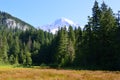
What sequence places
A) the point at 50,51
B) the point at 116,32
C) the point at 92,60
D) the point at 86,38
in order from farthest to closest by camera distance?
1. the point at 50,51
2. the point at 86,38
3. the point at 92,60
4. the point at 116,32

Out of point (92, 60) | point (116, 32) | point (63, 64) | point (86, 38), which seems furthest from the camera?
point (63, 64)

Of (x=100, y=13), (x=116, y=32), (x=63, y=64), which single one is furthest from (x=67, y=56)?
(x=116, y=32)

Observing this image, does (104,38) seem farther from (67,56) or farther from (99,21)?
(67,56)

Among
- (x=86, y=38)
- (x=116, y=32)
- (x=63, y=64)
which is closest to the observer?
(x=116, y=32)

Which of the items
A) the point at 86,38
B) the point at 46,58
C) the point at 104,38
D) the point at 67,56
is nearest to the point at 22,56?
the point at 46,58

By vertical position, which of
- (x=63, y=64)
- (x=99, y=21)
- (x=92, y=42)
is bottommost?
(x=63, y=64)

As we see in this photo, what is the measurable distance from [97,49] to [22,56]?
88654 millimetres

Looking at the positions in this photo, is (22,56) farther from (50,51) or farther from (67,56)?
(67,56)

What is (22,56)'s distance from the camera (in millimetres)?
144375

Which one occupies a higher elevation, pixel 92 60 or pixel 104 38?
pixel 104 38

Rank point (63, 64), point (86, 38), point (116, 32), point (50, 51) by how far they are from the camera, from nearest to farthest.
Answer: point (116, 32), point (86, 38), point (63, 64), point (50, 51)

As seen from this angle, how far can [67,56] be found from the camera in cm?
8794

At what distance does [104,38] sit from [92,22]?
650 cm

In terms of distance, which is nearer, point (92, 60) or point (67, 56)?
point (92, 60)
